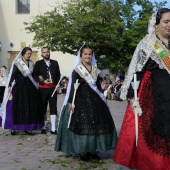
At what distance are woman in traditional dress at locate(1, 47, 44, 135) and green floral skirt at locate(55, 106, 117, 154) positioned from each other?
2.40 meters

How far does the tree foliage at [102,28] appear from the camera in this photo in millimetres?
20469

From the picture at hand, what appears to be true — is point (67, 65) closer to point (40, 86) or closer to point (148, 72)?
point (40, 86)

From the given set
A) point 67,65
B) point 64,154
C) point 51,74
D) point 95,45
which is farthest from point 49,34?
point 64,154

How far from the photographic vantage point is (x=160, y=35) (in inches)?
147

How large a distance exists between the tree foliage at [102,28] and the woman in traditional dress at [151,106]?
16.4m

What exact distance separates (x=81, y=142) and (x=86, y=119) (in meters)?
0.31

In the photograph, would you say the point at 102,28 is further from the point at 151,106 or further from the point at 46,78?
the point at 151,106

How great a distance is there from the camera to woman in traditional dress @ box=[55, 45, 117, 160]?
5.29 metres

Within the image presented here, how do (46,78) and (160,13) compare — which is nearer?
(160,13)

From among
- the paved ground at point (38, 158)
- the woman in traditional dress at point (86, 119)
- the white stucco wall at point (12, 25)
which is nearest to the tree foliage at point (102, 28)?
the white stucco wall at point (12, 25)

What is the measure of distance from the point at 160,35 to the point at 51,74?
4510 mm

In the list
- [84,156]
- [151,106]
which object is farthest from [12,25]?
[151,106]

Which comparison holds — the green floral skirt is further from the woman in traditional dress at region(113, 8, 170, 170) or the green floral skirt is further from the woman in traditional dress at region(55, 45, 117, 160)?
the woman in traditional dress at region(113, 8, 170, 170)

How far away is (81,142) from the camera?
527cm
